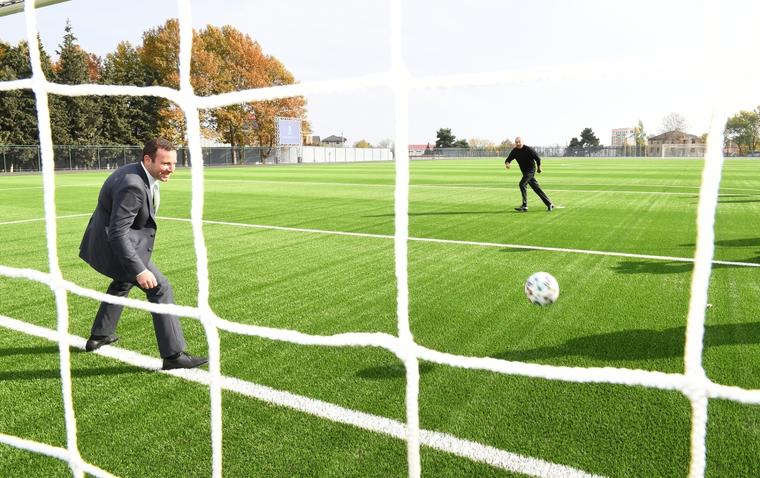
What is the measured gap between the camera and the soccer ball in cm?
479

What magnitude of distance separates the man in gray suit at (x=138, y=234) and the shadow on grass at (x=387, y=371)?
115 centimetres

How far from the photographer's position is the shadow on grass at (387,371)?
12.2 ft

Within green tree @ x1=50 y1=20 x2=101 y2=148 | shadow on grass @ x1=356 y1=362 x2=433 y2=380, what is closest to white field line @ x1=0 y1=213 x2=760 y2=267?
shadow on grass @ x1=356 y1=362 x2=433 y2=380

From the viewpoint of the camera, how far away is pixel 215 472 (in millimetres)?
2291

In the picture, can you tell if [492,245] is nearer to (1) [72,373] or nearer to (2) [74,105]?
(1) [72,373]

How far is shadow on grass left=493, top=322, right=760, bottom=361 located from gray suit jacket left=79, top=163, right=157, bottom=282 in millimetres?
2560

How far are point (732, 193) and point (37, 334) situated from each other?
56.9 ft

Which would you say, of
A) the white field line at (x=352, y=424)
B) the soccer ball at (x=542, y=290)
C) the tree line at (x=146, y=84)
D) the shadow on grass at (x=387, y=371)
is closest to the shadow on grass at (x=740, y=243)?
the soccer ball at (x=542, y=290)

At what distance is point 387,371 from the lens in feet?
12.5

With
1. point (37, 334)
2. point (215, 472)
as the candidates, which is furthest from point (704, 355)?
point (37, 334)

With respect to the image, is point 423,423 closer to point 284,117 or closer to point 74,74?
point 74,74

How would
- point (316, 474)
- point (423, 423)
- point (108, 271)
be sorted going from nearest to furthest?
point (316, 474) → point (423, 423) → point (108, 271)

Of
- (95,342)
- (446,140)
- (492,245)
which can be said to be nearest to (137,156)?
(492,245)

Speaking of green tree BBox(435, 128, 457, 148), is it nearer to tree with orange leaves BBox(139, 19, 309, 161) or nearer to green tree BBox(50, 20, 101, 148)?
tree with orange leaves BBox(139, 19, 309, 161)
